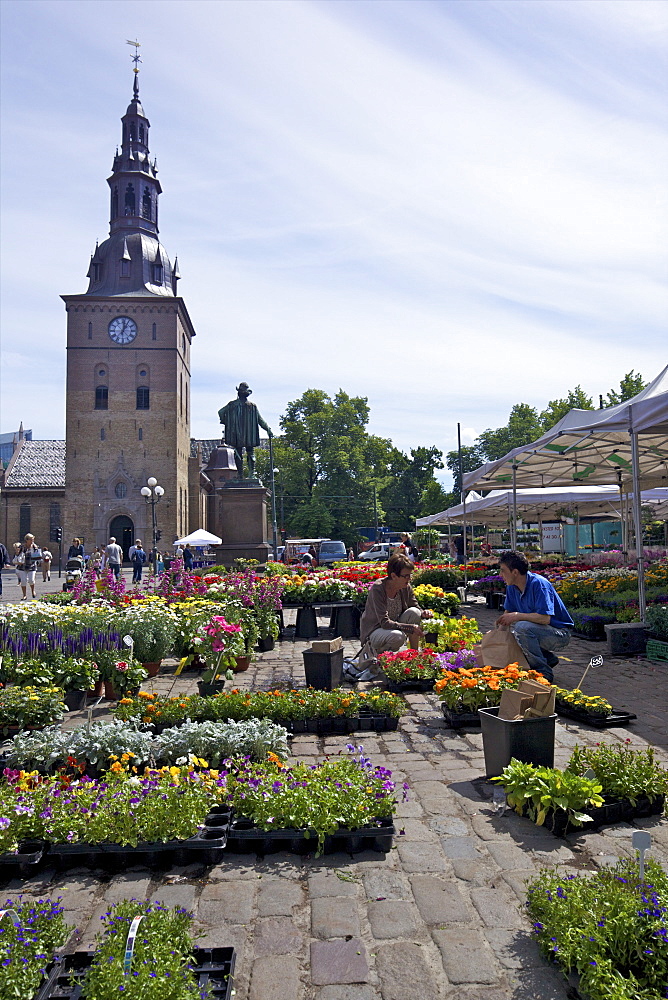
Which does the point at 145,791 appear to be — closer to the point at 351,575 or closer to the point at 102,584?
the point at 102,584

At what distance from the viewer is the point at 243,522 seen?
1652cm

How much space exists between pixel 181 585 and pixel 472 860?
26.4ft

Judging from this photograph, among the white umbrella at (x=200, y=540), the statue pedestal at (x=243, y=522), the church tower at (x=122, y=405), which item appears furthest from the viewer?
the church tower at (x=122, y=405)

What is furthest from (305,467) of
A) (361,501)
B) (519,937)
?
(519,937)

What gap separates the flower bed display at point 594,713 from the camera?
5.88m

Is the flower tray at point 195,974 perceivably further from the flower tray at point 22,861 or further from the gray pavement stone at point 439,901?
the flower tray at point 22,861

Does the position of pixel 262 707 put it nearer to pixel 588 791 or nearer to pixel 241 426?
pixel 588 791

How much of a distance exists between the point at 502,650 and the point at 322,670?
1.83 metres

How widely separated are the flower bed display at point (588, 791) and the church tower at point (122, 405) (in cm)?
4689

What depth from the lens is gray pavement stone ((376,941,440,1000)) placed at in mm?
2559

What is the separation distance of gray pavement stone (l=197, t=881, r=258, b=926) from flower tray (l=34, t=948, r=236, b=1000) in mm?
398

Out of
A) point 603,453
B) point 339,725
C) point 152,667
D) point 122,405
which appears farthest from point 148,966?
point 122,405

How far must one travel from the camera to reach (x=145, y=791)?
387 centimetres

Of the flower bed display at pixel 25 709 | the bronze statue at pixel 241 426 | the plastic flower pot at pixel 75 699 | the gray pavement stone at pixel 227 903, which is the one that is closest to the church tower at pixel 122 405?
the bronze statue at pixel 241 426
